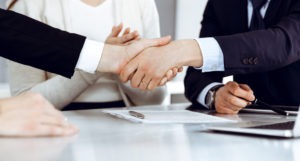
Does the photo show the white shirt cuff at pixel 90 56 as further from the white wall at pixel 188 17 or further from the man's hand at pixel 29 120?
the white wall at pixel 188 17

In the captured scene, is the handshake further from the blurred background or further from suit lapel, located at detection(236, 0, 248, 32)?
the blurred background

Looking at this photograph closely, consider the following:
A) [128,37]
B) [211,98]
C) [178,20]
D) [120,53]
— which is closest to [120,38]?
[128,37]

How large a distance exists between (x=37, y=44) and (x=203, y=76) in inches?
25.0

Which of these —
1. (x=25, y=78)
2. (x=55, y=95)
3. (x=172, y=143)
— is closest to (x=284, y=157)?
(x=172, y=143)

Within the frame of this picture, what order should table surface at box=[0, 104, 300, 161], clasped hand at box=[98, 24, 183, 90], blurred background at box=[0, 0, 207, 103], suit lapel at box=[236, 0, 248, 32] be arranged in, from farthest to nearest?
blurred background at box=[0, 0, 207, 103] → suit lapel at box=[236, 0, 248, 32] → clasped hand at box=[98, 24, 183, 90] → table surface at box=[0, 104, 300, 161]

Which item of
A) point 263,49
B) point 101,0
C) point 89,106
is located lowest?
point 89,106

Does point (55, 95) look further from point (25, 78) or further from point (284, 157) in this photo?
point (284, 157)

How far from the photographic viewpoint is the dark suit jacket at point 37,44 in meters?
1.35

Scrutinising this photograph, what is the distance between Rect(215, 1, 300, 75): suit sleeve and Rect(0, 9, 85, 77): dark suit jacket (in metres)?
0.44

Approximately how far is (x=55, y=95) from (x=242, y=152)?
97 cm

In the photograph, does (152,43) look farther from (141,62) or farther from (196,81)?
(196,81)

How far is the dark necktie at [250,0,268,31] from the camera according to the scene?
5.51 ft

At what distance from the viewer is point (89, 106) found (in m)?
1.76

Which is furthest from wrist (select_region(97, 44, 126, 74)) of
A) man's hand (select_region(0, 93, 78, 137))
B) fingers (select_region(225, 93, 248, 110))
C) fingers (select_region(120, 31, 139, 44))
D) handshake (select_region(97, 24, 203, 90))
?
man's hand (select_region(0, 93, 78, 137))
